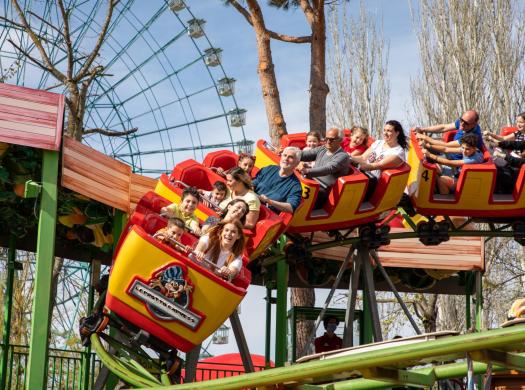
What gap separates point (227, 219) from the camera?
702cm

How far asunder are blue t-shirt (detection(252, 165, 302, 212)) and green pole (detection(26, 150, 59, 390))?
1.78 meters

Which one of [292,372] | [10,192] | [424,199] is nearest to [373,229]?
[424,199]

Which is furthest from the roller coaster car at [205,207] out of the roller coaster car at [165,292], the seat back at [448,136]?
the seat back at [448,136]

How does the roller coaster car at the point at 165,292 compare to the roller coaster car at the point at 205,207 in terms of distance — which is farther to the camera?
the roller coaster car at the point at 205,207

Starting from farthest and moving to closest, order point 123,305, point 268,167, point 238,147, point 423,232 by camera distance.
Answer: point 238,147, point 423,232, point 268,167, point 123,305

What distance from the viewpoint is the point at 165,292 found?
6.69 meters

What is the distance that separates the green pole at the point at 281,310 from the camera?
35.0ft

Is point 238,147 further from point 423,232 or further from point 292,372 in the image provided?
point 292,372

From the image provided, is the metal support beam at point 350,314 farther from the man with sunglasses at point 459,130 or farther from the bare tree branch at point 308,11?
the bare tree branch at point 308,11

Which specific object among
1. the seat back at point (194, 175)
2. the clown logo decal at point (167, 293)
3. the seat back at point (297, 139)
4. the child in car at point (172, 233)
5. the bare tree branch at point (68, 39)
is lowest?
the clown logo decal at point (167, 293)

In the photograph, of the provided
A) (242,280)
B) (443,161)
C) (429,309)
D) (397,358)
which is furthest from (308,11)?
(397,358)

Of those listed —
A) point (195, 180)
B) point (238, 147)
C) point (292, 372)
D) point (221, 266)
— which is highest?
point (238, 147)

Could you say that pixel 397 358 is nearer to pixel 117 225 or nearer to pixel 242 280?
pixel 242 280

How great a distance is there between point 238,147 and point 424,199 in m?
13.4
